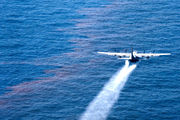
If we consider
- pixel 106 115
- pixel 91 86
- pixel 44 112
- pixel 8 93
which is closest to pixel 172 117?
pixel 106 115

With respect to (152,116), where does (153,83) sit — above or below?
above

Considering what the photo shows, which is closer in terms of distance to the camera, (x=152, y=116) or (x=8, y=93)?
(x=152, y=116)

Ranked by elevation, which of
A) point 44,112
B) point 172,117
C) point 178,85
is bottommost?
point 172,117

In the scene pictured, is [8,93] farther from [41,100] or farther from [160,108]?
[160,108]

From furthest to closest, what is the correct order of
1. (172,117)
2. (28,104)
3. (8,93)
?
(8,93)
(28,104)
(172,117)

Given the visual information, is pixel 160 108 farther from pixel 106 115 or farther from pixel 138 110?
pixel 106 115

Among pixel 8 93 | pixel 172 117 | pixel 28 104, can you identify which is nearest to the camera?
pixel 172 117

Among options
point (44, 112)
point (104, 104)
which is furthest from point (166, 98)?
point (44, 112)

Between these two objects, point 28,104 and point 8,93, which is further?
point 8,93

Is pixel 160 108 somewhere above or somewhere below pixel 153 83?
below
